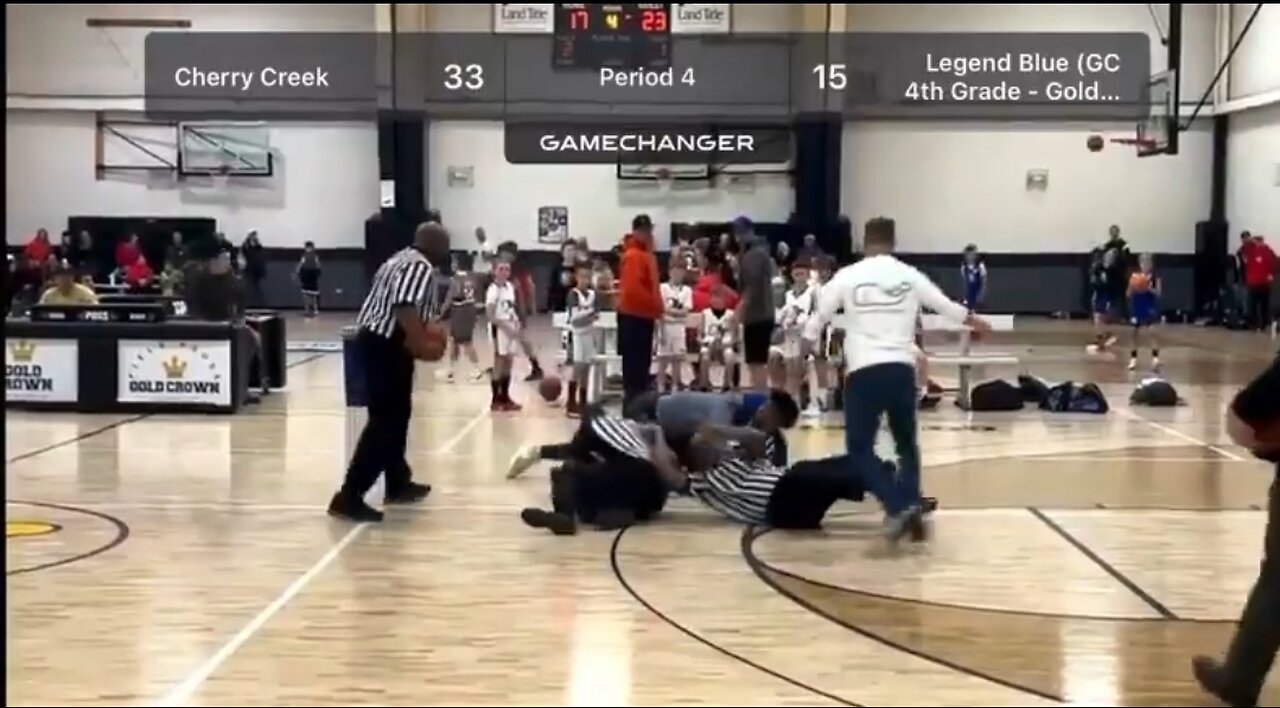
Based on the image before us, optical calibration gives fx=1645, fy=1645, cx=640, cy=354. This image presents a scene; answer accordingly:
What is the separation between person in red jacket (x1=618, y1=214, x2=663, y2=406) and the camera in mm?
13797

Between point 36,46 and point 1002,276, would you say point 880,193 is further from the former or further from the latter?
point 36,46

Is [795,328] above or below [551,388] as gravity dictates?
above

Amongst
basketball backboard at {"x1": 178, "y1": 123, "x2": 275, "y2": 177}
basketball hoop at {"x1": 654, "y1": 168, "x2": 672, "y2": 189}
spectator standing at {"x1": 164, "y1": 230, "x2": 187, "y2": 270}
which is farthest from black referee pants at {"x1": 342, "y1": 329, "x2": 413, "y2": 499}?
basketball backboard at {"x1": 178, "y1": 123, "x2": 275, "y2": 177}

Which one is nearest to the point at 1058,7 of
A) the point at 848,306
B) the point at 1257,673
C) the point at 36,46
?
the point at 36,46

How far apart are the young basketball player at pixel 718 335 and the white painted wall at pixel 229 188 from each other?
20291 millimetres

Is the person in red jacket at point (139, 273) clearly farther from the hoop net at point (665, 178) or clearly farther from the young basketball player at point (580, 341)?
the young basketball player at point (580, 341)

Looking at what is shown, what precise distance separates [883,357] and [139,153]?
101 ft

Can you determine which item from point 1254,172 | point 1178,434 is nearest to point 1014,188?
point 1254,172

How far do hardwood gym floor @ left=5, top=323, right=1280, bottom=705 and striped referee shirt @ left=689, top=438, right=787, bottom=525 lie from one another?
7.0 inches

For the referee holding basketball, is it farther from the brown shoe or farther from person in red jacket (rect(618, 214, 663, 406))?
the brown shoe

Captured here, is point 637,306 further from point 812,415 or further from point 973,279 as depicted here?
point 973,279

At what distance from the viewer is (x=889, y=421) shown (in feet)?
29.3

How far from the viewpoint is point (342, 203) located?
3666 centimetres

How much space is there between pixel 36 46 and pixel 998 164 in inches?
839
